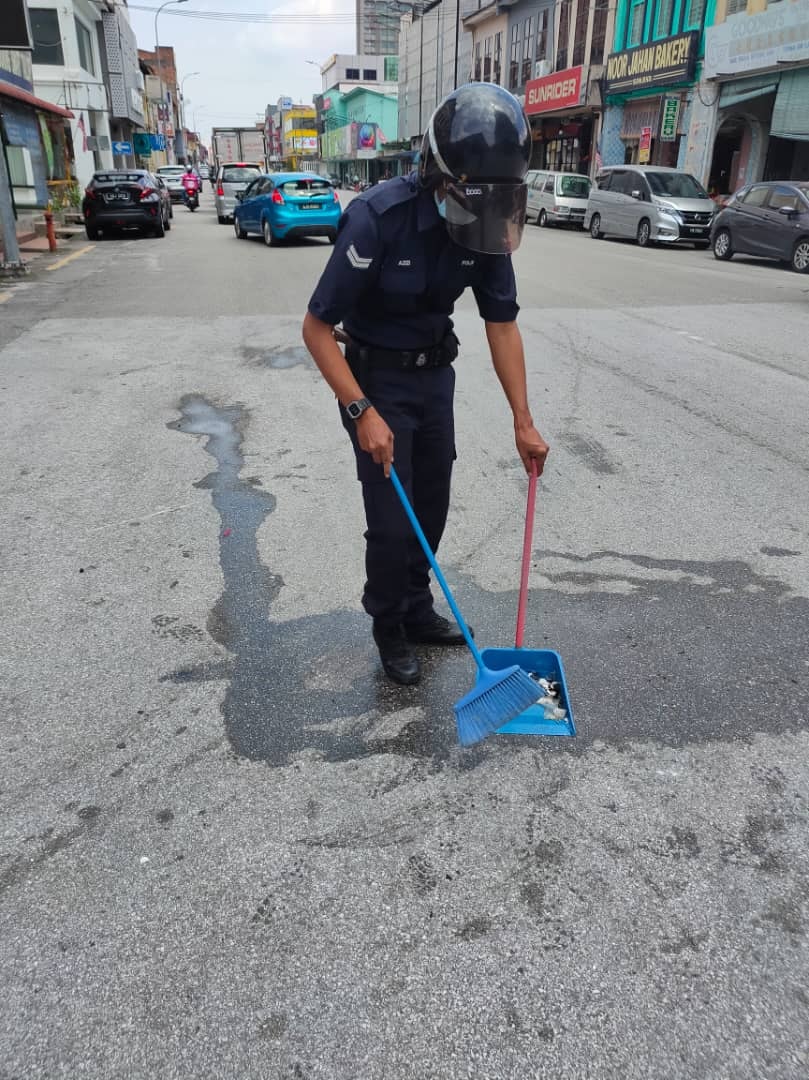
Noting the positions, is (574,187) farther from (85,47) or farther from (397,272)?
(397,272)

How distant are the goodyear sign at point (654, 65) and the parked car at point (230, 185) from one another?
13.4 meters

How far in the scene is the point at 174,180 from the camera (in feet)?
127

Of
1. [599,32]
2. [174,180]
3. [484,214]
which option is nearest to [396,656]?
[484,214]

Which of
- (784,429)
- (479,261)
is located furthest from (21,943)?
(784,429)

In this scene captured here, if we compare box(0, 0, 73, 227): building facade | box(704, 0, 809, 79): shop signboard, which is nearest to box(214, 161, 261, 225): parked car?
box(0, 0, 73, 227): building facade

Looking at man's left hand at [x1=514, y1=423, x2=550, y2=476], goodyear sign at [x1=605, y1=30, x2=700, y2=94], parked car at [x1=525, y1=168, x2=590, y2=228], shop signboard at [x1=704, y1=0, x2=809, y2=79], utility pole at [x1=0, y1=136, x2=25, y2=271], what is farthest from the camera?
goodyear sign at [x1=605, y1=30, x2=700, y2=94]

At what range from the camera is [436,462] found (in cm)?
297

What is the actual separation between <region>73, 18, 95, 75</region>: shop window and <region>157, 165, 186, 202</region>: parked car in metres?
4.82

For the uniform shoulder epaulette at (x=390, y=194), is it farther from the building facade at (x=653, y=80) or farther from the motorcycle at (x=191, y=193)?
the motorcycle at (x=191, y=193)

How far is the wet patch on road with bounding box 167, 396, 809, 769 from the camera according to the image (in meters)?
2.73

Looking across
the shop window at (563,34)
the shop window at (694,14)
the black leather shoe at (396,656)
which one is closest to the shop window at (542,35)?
the shop window at (563,34)

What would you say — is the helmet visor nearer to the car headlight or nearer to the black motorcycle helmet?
the black motorcycle helmet

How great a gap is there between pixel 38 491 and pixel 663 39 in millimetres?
29942

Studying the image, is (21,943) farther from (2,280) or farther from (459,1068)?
(2,280)
